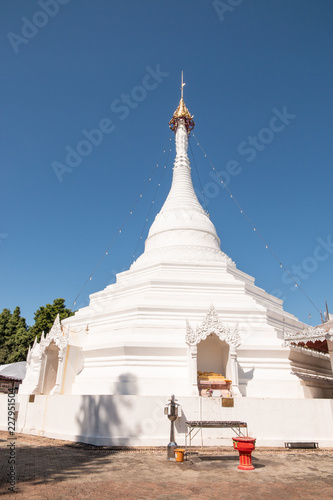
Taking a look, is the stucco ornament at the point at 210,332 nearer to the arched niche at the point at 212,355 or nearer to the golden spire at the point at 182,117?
the arched niche at the point at 212,355

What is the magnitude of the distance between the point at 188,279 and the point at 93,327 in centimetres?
572

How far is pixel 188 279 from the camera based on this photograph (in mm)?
18578

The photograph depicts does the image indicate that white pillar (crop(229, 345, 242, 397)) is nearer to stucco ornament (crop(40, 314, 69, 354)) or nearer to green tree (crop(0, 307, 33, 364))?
stucco ornament (crop(40, 314, 69, 354))

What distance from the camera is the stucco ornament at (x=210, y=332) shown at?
14195 millimetres

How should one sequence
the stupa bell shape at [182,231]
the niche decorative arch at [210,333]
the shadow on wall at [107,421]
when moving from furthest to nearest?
the stupa bell shape at [182,231] < the niche decorative arch at [210,333] < the shadow on wall at [107,421]

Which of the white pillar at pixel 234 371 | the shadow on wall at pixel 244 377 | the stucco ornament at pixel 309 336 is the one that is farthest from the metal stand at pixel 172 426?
the stucco ornament at pixel 309 336

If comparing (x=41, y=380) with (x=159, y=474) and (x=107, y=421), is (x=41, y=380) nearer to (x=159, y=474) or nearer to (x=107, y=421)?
(x=107, y=421)

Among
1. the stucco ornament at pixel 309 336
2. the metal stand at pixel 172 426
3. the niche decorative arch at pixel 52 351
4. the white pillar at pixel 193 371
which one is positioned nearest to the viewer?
the metal stand at pixel 172 426

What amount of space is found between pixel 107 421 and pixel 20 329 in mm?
25350

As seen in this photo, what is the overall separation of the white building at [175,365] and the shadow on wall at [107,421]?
3cm

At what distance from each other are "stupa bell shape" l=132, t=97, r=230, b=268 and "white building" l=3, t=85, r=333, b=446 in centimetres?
98

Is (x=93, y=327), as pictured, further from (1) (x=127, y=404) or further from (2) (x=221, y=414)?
(2) (x=221, y=414)

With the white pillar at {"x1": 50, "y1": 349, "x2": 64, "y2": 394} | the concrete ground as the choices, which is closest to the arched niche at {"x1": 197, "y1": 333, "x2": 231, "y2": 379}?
the concrete ground

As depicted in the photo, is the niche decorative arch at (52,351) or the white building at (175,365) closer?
the white building at (175,365)
